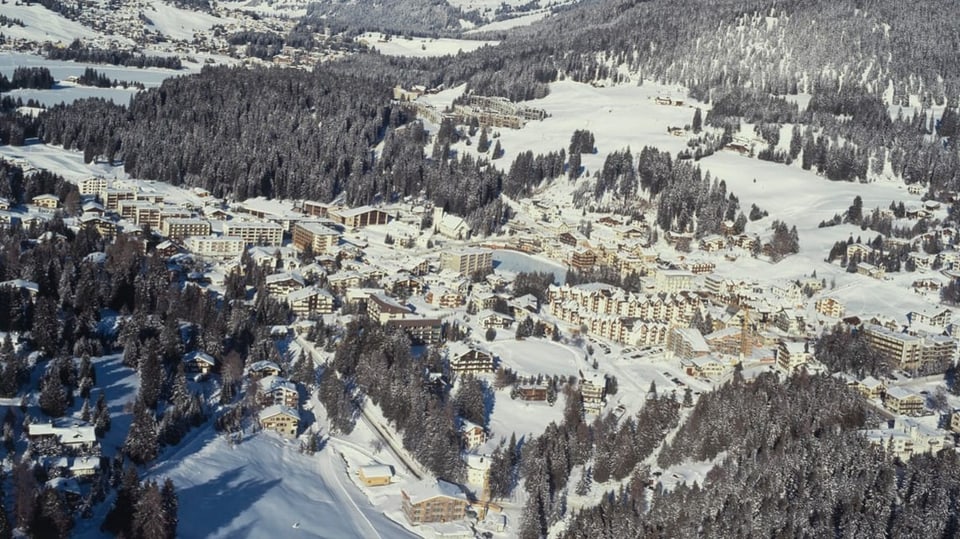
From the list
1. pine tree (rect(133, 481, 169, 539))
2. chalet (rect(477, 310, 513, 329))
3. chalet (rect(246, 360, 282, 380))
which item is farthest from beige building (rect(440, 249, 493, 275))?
pine tree (rect(133, 481, 169, 539))

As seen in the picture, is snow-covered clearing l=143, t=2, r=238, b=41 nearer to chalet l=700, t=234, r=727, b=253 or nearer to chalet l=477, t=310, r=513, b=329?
chalet l=700, t=234, r=727, b=253

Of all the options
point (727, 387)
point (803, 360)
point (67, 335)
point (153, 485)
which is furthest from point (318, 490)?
point (803, 360)

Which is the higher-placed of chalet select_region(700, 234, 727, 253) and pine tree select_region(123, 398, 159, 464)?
pine tree select_region(123, 398, 159, 464)

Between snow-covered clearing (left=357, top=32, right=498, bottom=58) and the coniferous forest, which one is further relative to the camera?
snow-covered clearing (left=357, top=32, right=498, bottom=58)

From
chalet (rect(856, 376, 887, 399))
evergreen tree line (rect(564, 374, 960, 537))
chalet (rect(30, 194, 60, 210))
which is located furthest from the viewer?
chalet (rect(30, 194, 60, 210))

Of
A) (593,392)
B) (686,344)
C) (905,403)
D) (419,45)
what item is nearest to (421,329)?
(593,392)

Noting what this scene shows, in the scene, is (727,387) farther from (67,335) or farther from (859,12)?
(859,12)

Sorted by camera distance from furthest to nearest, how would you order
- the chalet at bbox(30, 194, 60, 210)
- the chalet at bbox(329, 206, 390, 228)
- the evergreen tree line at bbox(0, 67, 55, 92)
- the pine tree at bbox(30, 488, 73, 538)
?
the evergreen tree line at bbox(0, 67, 55, 92), the chalet at bbox(329, 206, 390, 228), the chalet at bbox(30, 194, 60, 210), the pine tree at bbox(30, 488, 73, 538)

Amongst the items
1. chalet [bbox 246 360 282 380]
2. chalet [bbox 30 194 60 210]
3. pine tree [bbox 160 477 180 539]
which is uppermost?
pine tree [bbox 160 477 180 539]
